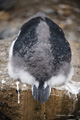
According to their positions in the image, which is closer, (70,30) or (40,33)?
(40,33)

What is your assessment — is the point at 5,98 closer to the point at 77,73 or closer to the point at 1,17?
the point at 77,73

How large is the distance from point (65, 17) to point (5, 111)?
3.43 meters

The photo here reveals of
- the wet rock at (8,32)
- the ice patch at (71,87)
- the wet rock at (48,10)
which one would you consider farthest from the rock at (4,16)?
the ice patch at (71,87)

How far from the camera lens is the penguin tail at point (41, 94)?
2.39 meters

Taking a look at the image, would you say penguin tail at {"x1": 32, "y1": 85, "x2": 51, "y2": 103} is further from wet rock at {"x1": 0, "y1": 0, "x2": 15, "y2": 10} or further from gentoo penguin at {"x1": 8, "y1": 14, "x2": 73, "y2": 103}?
wet rock at {"x1": 0, "y1": 0, "x2": 15, "y2": 10}

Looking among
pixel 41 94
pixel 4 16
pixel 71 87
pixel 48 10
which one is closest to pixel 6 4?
pixel 4 16

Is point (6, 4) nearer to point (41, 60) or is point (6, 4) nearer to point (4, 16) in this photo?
point (4, 16)

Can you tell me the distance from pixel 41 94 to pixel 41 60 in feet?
1.10

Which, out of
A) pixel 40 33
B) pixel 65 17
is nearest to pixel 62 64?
pixel 40 33

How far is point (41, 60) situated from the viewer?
239cm

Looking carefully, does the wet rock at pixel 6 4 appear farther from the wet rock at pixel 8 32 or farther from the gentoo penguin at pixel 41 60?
the gentoo penguin at pixel 41 60

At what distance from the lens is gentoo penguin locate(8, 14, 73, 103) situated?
2.40m

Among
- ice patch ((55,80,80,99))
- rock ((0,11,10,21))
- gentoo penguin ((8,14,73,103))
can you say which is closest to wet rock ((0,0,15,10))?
rock ((0,11,10,21))

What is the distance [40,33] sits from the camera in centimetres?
266
